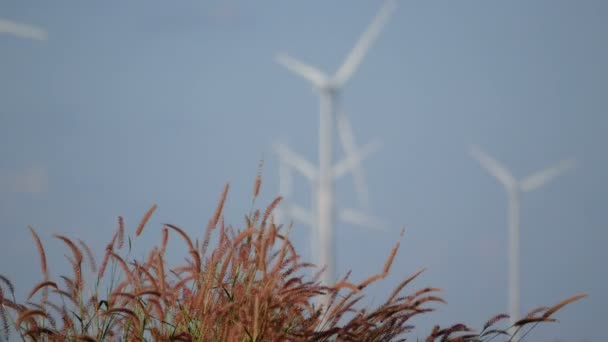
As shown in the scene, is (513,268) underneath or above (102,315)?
above

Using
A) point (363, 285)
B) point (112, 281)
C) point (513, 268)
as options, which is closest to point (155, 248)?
point (112, 281)

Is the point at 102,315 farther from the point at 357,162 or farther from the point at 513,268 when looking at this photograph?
the point at 513,268

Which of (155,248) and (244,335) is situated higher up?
(155,248)

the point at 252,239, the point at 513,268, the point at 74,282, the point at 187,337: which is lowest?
the point at 187,337

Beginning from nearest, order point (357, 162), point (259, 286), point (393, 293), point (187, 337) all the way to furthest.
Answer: point (187, 337), point (259, 286), point (393, 293), point (357, 162)

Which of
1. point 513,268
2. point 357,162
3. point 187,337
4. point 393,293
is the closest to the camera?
point 187,337

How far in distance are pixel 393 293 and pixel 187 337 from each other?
0.85 m

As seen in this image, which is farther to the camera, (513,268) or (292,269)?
(513,268)

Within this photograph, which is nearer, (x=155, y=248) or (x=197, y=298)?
(x=197, y=298)

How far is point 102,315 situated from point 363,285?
0.94m

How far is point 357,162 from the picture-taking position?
21.6m

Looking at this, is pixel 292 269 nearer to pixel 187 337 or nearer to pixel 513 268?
pixel 187 337

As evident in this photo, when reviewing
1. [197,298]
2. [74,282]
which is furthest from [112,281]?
[197,298]

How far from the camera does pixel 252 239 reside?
3477mm
